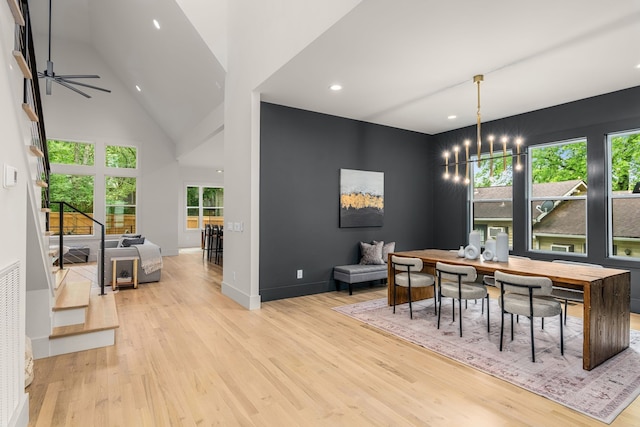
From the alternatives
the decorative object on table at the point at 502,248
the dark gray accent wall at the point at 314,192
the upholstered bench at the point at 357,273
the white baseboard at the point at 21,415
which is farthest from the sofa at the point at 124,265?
the decorative object on table at the point at 502,248

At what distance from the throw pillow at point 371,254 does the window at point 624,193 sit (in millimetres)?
3224

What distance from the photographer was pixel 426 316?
4.25 meters

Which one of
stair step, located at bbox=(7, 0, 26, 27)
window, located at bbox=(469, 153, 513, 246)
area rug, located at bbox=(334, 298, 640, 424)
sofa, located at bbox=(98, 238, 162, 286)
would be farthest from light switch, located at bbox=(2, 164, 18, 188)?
window, located at bbox=(469, 153, 513, 246)

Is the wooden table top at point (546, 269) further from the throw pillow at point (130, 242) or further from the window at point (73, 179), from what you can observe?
the window at point (73, 179)

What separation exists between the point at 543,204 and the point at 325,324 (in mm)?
4100

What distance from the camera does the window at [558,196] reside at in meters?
5.07

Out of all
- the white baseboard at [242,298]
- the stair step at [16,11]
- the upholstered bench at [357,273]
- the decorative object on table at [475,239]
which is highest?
the stair step at [16,11]

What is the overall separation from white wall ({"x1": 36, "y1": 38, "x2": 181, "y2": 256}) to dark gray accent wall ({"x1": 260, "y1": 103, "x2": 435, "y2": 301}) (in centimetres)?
624

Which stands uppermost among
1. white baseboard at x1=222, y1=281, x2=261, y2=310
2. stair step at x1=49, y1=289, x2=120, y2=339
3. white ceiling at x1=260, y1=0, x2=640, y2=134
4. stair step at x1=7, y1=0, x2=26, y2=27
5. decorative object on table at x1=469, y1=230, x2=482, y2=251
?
white ceiling at x1=260, y1=0, x2=640, y2=134

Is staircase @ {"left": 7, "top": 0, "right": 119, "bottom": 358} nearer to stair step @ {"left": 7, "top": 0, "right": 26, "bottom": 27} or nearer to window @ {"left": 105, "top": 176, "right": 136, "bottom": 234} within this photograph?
stair step @ {"left": 7, "top": 0, "right": 26, "bottom": 27}

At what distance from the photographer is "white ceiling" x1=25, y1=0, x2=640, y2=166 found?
9.29ft

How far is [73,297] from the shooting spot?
360cm

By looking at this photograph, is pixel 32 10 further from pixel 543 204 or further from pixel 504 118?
pixel 543 204

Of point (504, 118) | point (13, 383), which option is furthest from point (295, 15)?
point (504, 118)
